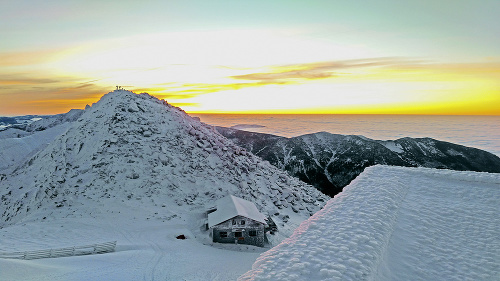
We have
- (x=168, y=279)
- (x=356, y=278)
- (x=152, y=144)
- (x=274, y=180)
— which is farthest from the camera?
(x=274, y=180)

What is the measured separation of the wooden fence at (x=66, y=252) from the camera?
1678 centimetres

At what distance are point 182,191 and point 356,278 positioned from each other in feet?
92.5

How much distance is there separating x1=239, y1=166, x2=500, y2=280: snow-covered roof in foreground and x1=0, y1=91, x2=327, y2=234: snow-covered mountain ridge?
21548mm

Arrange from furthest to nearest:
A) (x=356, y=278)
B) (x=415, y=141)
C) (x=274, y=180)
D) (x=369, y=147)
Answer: (x=415, y=141)
(x=369, y=147)
(x=274, y=180)
(x=356, y=278)

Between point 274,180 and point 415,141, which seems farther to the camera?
point 415,141

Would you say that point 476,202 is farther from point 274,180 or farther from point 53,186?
point 53,186

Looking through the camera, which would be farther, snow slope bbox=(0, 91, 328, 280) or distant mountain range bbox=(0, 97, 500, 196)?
distant mountain range bbox=(0, 97, 500, 196)

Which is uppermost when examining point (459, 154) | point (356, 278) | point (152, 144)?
point (356, 278)

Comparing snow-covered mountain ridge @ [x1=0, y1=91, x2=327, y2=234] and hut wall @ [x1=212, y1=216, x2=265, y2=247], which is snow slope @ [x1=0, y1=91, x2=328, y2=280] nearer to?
snow-covered mountain ridge @ [x1=0, y1=91, x2=327, y2=234]

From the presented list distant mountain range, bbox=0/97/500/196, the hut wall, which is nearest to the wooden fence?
the hut wall

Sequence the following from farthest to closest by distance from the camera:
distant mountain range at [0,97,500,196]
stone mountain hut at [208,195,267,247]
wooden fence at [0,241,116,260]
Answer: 1. distant mountain range at [0,97,500,196]
2. stone mountain hut at [208,195,267,247]
3. wooden fence at [0,241,116,260]

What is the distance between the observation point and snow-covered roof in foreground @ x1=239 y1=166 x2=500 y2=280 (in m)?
4.79

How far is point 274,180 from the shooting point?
3909cm

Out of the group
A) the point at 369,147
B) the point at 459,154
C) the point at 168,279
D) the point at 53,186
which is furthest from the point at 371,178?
the point at 459,154
